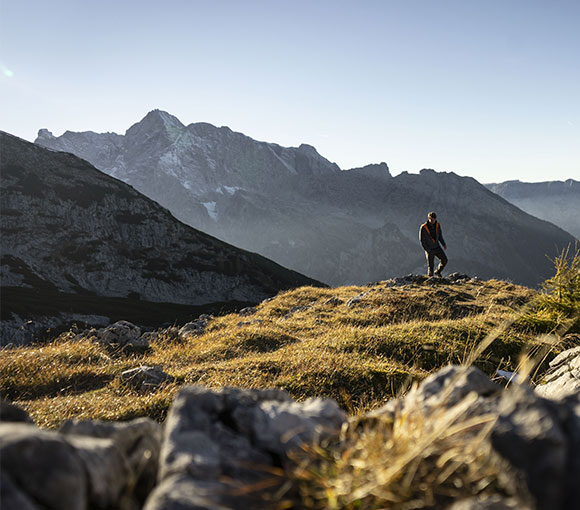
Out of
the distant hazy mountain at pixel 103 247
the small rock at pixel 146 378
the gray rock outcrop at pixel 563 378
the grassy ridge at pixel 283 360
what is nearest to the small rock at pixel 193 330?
the grassy ridge at pixel 283 360

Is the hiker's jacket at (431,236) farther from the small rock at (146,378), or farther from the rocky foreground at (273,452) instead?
the rocky foreground at (273,452)

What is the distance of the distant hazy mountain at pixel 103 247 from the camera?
315 feet

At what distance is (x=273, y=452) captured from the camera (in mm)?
2801

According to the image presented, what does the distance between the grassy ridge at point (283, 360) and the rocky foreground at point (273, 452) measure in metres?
2.32

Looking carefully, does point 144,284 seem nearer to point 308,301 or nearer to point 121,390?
point 308,301

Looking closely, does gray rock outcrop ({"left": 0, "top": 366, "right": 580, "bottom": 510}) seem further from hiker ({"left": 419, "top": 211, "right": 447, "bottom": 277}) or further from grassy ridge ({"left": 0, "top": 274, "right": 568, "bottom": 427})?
hiker ({"left": 419, "top": 211, "right": 447, "bottom": 277})

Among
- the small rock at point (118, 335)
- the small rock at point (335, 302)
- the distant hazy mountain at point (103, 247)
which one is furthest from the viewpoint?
the distant hazy mountain at point (103, 247)

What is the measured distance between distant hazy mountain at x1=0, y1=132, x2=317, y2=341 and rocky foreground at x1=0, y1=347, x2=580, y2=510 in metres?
79.6

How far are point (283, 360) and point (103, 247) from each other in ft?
374

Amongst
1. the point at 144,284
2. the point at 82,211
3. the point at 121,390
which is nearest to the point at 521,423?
the point at 121,390

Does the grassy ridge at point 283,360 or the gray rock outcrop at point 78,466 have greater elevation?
the gray rock outcrop at point 78,466

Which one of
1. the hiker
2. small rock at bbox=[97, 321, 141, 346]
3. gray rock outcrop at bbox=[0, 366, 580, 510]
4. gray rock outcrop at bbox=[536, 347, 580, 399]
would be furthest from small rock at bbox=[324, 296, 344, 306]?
gray rock outcrop at bbox=[0, 366, 580, 510]

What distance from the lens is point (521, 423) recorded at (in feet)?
7.01

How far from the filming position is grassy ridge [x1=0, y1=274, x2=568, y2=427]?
786 centimetres
